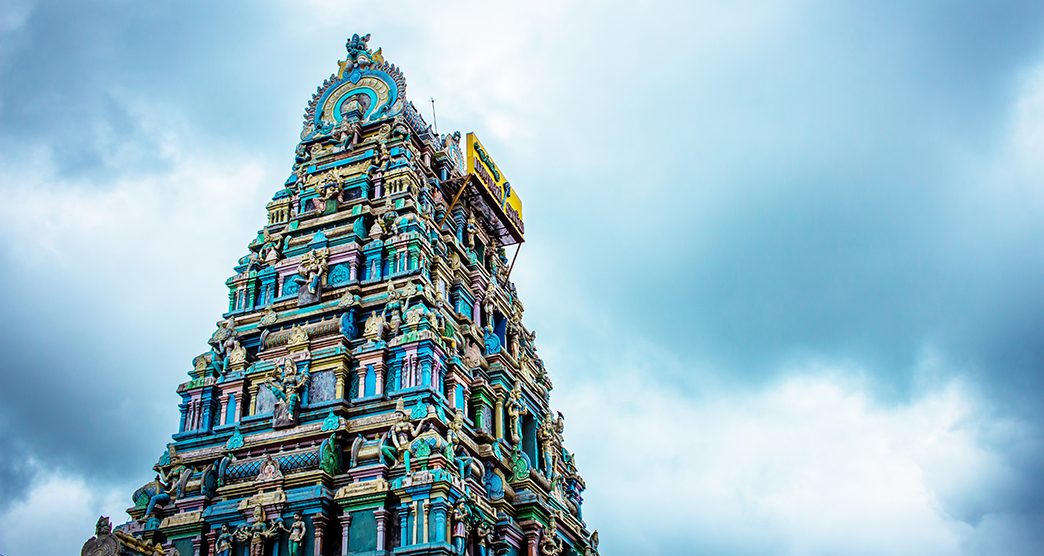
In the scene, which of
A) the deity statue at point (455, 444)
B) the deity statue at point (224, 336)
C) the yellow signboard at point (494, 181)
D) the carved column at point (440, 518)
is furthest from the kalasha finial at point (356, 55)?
the carved column at point (440, 518)

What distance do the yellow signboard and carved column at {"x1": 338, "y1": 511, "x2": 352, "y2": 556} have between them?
52.8ft

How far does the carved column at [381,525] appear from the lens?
25125mm

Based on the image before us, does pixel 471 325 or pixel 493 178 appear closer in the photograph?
pixel 471 325

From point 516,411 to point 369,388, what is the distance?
6147 mm

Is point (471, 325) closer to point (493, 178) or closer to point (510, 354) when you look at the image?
point (510, 354)

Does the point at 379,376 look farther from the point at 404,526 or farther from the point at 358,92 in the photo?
the point at 358,92

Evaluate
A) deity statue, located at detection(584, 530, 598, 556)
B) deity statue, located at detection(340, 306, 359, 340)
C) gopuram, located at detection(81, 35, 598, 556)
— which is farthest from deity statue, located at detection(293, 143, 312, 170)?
deity statue, located at detection(584, 530, 598, 556)

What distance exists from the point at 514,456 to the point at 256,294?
34.4ft

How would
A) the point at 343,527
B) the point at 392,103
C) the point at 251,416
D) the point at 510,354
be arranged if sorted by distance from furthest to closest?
the point at 392,103 < the point at 510,354 < the point at 251,416 < the point at 343,527

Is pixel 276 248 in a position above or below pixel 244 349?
A: above

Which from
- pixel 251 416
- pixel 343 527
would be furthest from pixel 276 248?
pixel 343 527

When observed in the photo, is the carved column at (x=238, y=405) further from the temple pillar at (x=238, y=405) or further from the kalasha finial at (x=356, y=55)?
the kalasha finial at (x=356, y=55)

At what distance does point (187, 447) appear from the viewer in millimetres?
29953

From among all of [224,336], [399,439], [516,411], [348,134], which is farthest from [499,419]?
[348,134]
